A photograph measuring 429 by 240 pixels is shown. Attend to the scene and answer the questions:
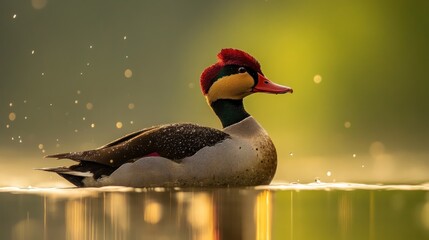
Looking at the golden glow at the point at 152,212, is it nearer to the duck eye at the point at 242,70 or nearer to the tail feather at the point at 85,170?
the tail feather at the point at 85,170

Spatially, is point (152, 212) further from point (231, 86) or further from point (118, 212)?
point (231, 86)

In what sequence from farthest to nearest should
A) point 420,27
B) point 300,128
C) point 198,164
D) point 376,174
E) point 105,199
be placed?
point 420,27 → point 300,128 → point 376,174 → point 198,164 → point 105,199

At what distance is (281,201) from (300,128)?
209 inches

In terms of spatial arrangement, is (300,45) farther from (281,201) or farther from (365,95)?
(281,201)

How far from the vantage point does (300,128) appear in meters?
12.5

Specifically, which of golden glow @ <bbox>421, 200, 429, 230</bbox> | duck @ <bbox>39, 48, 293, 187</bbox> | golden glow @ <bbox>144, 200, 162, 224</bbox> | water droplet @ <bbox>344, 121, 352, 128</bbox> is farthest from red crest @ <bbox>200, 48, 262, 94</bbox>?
water droplet @ <bbox>344, 121, 352, 128</bbox>

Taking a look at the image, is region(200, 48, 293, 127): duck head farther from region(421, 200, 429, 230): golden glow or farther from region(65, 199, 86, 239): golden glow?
region(421, 200, 429, 230): golden glow

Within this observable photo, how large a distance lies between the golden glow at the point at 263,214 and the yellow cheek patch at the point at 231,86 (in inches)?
37.2

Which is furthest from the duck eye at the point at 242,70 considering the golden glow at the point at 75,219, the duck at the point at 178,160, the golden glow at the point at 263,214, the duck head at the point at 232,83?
the golden glow at the point at 75,219

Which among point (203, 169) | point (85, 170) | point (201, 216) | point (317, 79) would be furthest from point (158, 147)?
point (317, 79)

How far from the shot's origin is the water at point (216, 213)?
5.58 metres

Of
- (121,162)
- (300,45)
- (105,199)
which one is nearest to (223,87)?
(121,162)

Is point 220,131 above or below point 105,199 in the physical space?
above

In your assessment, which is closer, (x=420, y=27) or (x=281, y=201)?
(x=281, y=201)
